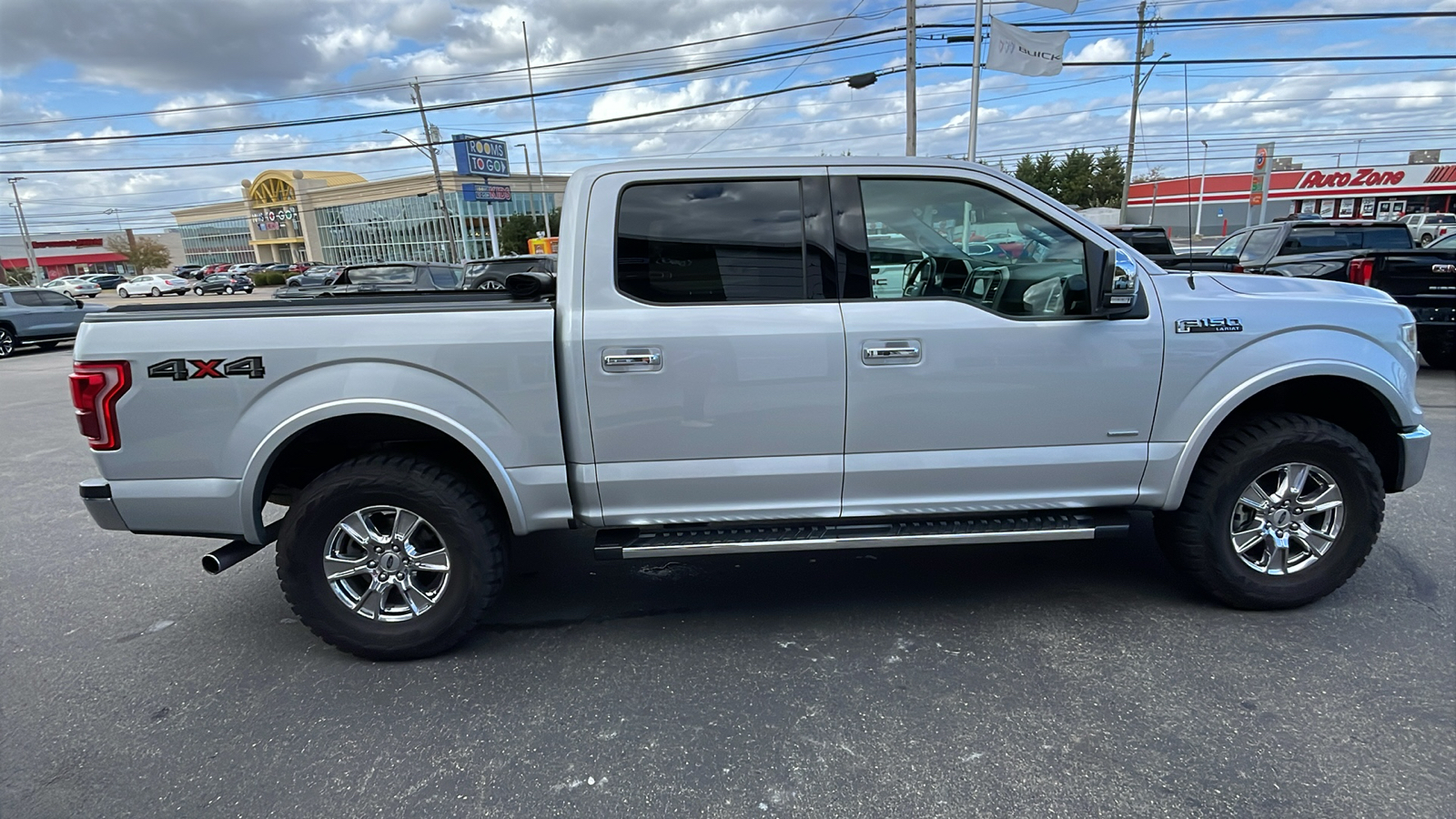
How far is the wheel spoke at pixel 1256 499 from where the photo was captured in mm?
3334

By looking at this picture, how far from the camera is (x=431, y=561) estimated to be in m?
3.20

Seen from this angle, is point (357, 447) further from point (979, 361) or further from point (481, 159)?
point (481, 159)

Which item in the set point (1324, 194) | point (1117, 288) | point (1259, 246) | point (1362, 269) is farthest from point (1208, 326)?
point (1324, 194)

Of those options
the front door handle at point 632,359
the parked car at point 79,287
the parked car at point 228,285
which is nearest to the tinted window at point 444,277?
the front door handle at point 632,359

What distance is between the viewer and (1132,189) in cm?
6306

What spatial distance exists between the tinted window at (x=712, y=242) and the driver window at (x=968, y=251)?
342mm

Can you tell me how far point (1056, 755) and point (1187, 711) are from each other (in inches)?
23.6

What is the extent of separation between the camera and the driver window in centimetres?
318

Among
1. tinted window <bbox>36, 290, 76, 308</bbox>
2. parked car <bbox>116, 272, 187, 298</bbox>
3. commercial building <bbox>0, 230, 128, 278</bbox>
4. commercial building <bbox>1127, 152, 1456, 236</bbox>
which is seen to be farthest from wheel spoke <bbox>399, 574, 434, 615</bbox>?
commercial building <bbox>0, 230, 128, 278</bbox>

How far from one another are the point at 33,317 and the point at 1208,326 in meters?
21.4

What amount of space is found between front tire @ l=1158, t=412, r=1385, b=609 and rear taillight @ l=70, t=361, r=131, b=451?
448 centimetres

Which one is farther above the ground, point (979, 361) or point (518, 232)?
point (518, 232)

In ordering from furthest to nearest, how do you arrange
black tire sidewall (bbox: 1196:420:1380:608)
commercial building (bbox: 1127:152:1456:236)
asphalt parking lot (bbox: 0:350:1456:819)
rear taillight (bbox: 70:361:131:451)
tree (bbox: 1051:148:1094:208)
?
1. tree (bbox: 1051:148:1094:208)
2. commercial building (bbox: 1127:152:1456:236)
3. black tire sidewall (bbox: 1196:420:1380:608)
4. rear taillight (bbox: 70:361:131:451)
5. asphalt parking lot (bbox: 0:350:1456:819)

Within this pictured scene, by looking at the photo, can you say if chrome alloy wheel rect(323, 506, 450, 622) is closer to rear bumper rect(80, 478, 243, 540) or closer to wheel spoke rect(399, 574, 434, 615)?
wheel spoke rect(399, 574, 434, 615)
